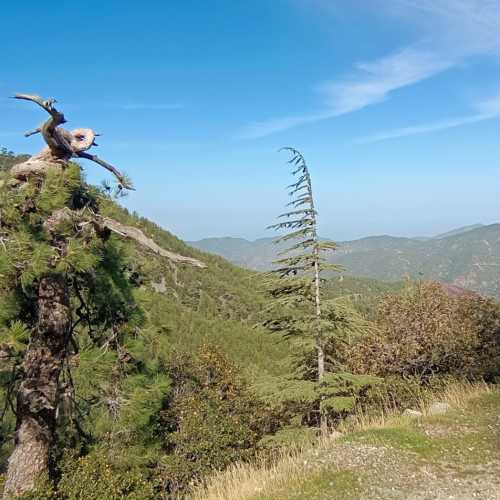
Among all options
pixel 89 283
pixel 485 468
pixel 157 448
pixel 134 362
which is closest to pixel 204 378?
pixel 157 448

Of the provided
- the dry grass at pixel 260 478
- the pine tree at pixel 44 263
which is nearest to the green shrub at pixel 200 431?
the dry grass at pixel 260 478

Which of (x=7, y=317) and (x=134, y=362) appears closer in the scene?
(x=7, y=317)

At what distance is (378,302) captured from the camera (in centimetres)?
1705

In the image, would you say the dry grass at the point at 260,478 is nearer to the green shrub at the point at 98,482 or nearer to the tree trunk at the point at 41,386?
the green shrub at the point at 98,482

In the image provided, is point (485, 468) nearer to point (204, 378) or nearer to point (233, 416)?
point (233, 416)

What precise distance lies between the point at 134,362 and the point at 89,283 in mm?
1589

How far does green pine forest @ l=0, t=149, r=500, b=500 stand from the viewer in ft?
17.4

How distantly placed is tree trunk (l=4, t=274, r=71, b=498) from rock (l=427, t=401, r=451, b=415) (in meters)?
7.06

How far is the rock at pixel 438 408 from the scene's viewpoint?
8.21 meters

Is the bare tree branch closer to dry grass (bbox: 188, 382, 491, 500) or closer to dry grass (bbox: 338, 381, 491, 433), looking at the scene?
dry grass (bbox: 188, 382, 491, 500)

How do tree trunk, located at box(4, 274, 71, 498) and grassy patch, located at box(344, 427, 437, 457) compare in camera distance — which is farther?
grassy patch, located at box(344, 427, 437, 457)

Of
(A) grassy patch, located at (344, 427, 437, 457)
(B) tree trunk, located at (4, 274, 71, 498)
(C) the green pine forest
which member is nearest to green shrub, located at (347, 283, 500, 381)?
(C) the green pine forest

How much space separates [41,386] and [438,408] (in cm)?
754

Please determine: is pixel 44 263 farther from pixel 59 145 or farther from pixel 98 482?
pixel 98 482
